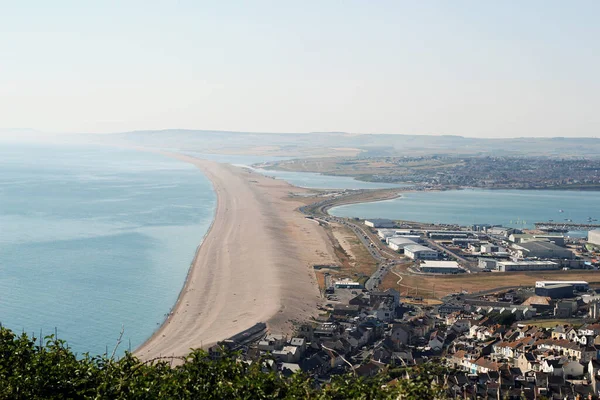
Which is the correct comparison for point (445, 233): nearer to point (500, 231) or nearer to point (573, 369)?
point (500, 231)

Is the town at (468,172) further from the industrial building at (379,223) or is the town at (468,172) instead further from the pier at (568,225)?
the industrial building at (379,223)

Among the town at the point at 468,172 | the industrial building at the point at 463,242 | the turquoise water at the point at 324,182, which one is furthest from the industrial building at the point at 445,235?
the town at the point at 468,172

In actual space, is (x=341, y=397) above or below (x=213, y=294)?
above

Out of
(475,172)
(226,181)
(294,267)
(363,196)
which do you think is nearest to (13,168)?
(226,181)

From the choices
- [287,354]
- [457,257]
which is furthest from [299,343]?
[457,257]

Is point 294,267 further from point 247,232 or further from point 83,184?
point 83,184

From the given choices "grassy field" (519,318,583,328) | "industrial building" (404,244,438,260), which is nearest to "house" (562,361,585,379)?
"grassy field" (519,318,583,328)
